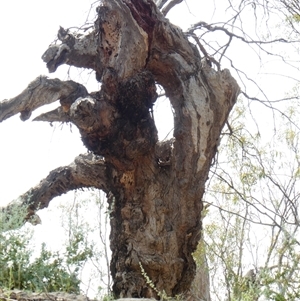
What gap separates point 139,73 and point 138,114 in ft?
0.98

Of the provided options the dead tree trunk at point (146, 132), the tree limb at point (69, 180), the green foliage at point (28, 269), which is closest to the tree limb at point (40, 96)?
the dead tree trunk at point (146, 132)

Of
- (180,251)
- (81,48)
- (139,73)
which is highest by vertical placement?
(81,48)

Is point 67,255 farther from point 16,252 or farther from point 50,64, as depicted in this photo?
point 50,64

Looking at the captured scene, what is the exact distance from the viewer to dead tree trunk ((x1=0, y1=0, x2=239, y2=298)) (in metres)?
4.31

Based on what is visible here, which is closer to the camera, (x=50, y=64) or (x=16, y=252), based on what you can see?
(x=16, y=252)

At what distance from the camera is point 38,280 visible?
10.0ft

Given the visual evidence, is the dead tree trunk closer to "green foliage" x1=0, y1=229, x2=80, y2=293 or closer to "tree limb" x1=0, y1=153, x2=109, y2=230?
"tree limb" x1=0, y1=153, x2=109, y2=230

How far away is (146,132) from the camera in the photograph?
4.43m

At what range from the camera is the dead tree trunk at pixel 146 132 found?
4.31 meters

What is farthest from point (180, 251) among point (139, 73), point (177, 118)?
point (139, 73)

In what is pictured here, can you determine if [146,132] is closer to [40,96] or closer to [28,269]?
[40,96]

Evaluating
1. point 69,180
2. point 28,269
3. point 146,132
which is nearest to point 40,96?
point 69,180

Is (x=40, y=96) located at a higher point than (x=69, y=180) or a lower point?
higher

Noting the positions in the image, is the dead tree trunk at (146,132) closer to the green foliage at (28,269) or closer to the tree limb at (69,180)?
the tree limb at (69,180)
